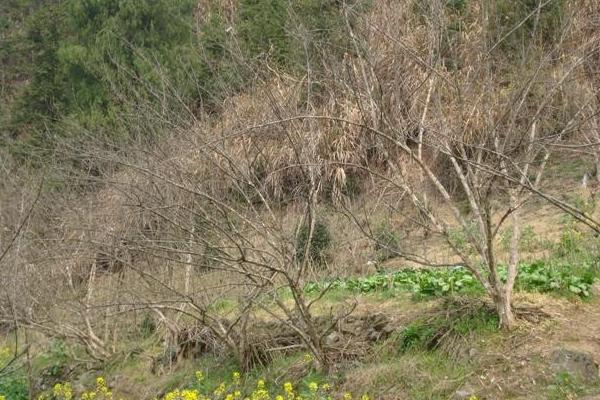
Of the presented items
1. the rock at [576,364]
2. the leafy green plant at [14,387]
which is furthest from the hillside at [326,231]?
the leafy green plant at [14,387]

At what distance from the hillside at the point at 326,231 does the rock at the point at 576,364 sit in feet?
0.05

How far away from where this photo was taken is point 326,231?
10352 millimetres

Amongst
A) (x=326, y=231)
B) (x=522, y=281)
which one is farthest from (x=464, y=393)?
(x=326, y=231)

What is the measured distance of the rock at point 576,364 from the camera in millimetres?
5090

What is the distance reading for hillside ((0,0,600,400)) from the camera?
5.66m

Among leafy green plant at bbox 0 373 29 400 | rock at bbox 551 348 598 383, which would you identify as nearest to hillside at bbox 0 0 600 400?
rock at bbox 551 348 598 383

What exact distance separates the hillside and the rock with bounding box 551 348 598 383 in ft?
0.05

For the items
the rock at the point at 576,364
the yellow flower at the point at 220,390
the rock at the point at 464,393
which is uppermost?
the rock at the point at 576,364

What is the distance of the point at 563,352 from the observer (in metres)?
5.26

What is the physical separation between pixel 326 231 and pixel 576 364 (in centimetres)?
547

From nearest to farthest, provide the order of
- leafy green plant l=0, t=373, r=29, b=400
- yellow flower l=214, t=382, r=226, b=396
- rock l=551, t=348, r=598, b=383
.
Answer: rock l=551, t=348, r=598, b=383 → yellow flower l=214, t=382, r=226, b=396 → leafy green plant l=0, t=373, r=29, b=400

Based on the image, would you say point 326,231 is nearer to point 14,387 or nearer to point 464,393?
point 14,387

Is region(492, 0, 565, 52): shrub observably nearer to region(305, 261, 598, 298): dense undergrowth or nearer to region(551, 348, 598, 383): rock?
region(305, 261, 598, 298): dense undergrowth

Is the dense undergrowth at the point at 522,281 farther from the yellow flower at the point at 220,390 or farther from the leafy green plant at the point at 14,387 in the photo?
the leafy green plant at the point at 14,387
